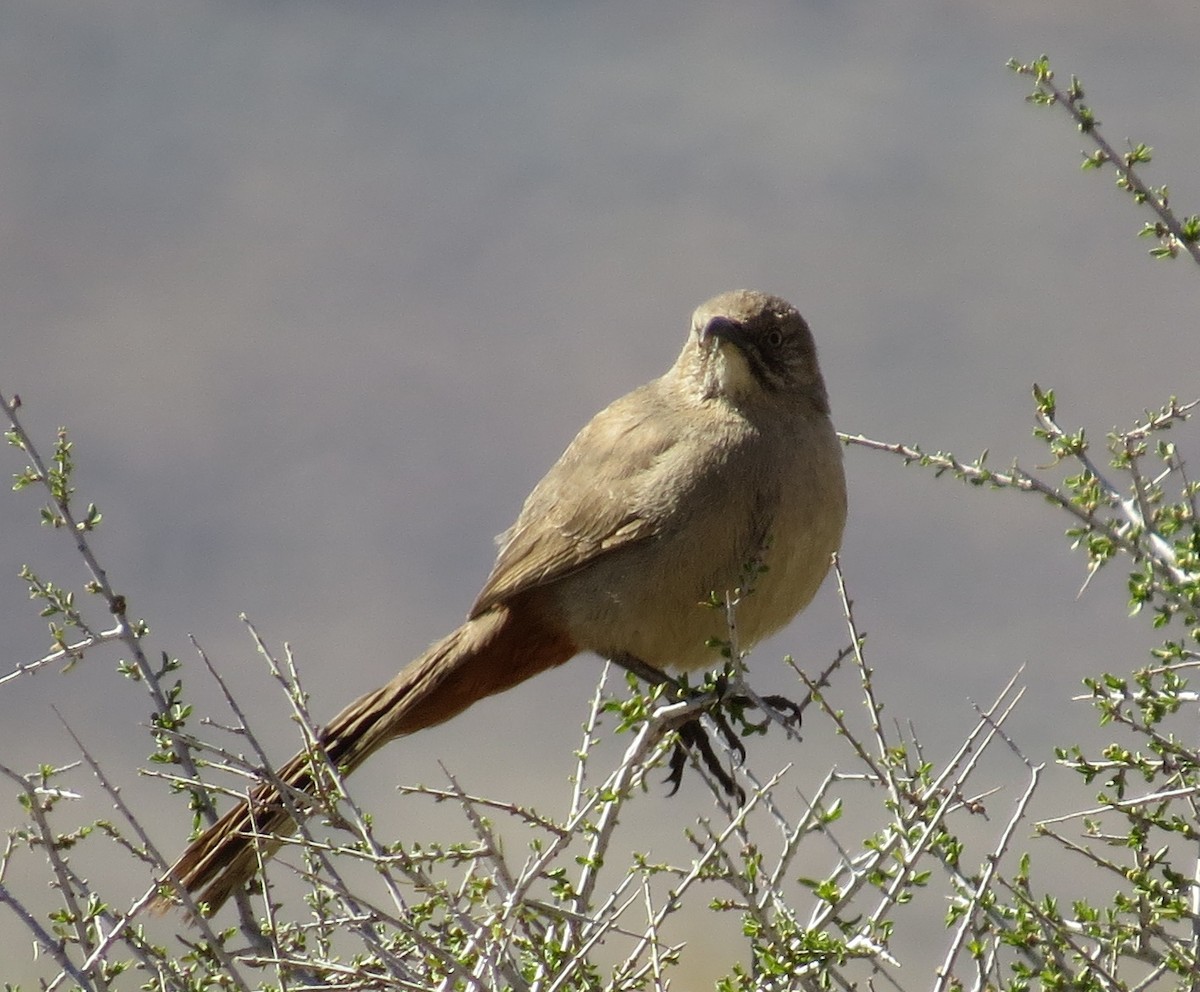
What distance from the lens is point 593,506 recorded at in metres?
5.41

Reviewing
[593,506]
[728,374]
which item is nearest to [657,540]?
[593,506]

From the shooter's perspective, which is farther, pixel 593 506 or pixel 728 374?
pixel 728 374

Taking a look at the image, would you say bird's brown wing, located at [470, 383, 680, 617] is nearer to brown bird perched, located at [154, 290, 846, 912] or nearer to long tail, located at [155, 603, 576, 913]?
brown bird perched, located at [154, 290, 846, 912]

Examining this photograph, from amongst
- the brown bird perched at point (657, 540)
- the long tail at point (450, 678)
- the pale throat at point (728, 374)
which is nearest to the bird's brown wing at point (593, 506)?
the brown bird perched at point (657, 540)

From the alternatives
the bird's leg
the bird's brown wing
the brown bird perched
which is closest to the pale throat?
the brown bird perched

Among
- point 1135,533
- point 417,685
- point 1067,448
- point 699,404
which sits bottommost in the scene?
point 1135,533

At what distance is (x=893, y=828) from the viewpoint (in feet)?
12.2

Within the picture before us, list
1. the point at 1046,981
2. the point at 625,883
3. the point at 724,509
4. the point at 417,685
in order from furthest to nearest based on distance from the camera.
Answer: the point at 417,685 < the point at 724,509 < the point at 625,883 < the point at 1046,981

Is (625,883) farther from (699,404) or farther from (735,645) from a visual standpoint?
(699,404)

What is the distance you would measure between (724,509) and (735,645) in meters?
0.96

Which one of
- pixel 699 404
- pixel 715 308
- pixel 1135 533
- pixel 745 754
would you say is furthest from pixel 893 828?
pixel 715 308

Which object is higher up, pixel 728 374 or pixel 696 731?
pixel 728 374

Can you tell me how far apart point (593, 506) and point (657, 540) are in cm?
32

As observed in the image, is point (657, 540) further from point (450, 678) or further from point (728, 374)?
point (450, 678)
